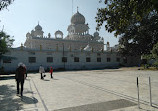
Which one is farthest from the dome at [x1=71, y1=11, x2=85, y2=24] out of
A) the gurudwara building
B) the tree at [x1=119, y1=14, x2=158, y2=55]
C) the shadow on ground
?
the shadow on ground

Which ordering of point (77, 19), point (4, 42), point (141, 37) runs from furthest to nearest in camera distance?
point (77, 19) < point (141, 37) < point (4, 42)

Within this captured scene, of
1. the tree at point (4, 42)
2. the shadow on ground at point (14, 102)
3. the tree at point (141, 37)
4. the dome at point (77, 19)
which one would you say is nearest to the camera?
the shadow on ground at point (14, 102)

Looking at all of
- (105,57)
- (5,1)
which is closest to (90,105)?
(5,1)

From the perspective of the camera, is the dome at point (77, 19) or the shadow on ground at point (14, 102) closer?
the shadow on ground at point (14, 102)

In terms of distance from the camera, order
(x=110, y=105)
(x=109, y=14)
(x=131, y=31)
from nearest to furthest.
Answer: (x=110, y=105) < (x=109, y=14) < (x=131, y=31)

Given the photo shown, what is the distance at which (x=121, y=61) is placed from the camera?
47469mm

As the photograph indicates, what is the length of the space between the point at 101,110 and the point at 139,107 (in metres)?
1.43

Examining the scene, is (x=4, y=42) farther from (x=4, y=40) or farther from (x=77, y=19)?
(x=77, y=19)

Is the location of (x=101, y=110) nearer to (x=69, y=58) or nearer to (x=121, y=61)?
(x=69, y=58)

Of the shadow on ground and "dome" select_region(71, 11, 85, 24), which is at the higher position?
"dome" select_region(71, 11, 85, 24)

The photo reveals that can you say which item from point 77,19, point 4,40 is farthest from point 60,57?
point 77,19

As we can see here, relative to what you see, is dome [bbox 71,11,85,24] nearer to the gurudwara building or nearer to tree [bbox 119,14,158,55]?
the gurudwara building

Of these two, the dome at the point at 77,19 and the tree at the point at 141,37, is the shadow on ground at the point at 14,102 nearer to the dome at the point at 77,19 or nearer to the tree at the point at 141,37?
the tree at the point at 141,37

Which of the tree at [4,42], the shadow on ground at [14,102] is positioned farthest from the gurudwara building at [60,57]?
the shadow on ground at [14,102]
